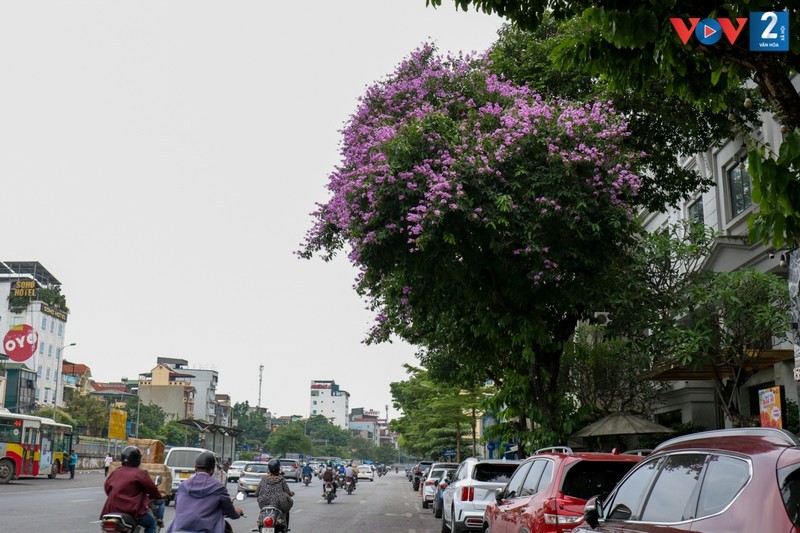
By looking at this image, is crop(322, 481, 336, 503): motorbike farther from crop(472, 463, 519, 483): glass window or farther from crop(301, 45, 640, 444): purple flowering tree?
crop(472, 463, 519, 483): glass window

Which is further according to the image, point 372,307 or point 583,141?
point 372,307

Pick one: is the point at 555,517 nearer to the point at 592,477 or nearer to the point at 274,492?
the point at 592,477

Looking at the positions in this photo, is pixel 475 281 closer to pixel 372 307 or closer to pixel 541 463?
pixel 372 307

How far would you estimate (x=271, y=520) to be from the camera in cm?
1086

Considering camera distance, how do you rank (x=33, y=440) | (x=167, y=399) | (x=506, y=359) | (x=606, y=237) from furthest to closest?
(x=167, y=399) < (x=33, y=440) < (x=506, y=359) < (x=606, y=237)

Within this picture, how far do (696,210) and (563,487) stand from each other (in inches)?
723

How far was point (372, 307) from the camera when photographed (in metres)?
22.2

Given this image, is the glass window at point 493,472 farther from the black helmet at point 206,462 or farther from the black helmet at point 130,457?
the black helmet at point 206,462

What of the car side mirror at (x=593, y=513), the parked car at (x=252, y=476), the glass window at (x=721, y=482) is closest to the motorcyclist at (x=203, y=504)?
the car side mirror at (x=593, y=513)

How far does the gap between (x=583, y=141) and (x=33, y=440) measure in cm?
3293

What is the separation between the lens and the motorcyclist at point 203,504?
7.64m

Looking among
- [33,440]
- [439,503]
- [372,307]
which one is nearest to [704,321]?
[372,307]

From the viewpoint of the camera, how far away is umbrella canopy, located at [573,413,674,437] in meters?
20.3

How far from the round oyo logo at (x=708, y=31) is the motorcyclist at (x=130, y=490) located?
6.99 m
